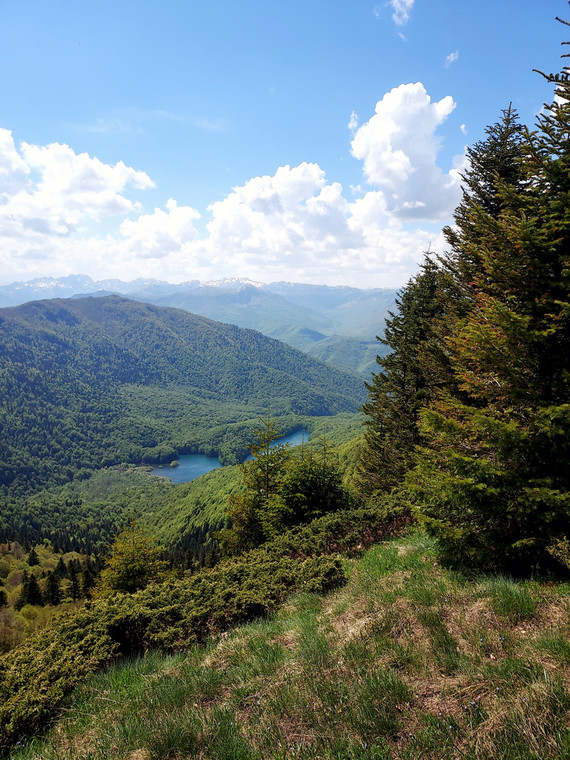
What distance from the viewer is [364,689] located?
354cm

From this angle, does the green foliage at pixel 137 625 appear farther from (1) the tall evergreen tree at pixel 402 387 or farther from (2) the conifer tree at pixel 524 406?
(1) the tall evergreen tree at pixel 402 387

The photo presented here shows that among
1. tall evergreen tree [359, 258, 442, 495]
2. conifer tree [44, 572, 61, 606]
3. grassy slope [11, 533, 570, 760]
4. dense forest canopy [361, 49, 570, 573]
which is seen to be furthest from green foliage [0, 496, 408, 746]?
conifer tree [44, 572, 61, 606]

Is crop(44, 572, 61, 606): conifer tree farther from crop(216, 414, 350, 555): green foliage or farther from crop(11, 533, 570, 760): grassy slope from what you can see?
crop(11, 533, 570, 760): grassy slope

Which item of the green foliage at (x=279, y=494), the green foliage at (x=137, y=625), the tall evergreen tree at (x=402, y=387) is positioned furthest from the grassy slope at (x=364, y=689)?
the tall evergreen tree at (x=402, y=387)

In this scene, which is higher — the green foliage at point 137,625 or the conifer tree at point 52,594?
the green foliage at point 137,625

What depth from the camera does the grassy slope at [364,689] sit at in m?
2.89

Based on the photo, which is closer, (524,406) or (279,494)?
(524,406)

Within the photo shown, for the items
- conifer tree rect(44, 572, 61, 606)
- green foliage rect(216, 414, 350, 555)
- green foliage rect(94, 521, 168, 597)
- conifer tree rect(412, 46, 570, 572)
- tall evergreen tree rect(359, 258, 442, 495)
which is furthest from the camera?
conifer tree rect(44, 572, 61, 606)

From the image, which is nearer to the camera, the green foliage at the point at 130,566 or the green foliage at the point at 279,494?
the green foliage at the point at 279,494

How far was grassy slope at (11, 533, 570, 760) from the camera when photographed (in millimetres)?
2895

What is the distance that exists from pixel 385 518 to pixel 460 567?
460cm

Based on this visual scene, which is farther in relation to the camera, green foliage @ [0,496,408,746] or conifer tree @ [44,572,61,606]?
conifer tree @ [44,572,61,606]

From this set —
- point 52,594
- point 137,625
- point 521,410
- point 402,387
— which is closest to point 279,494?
Result: point 402,387

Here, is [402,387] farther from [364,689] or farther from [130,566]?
[130,566]
